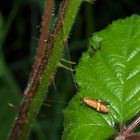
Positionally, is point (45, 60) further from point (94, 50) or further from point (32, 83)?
point (94, 50)

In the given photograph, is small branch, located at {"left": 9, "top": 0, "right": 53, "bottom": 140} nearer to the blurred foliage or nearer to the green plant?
the green plant

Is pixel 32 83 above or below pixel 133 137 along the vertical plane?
above

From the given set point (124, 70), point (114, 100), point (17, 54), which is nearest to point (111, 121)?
point (114, 100)

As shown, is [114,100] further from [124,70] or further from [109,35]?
[109,35]

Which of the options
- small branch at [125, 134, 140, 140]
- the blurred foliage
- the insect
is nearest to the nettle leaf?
the insect

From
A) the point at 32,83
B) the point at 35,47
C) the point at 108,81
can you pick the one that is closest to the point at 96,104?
the point at 108,81

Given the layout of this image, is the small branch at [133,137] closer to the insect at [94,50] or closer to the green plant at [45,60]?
the green plant at [45,60]
